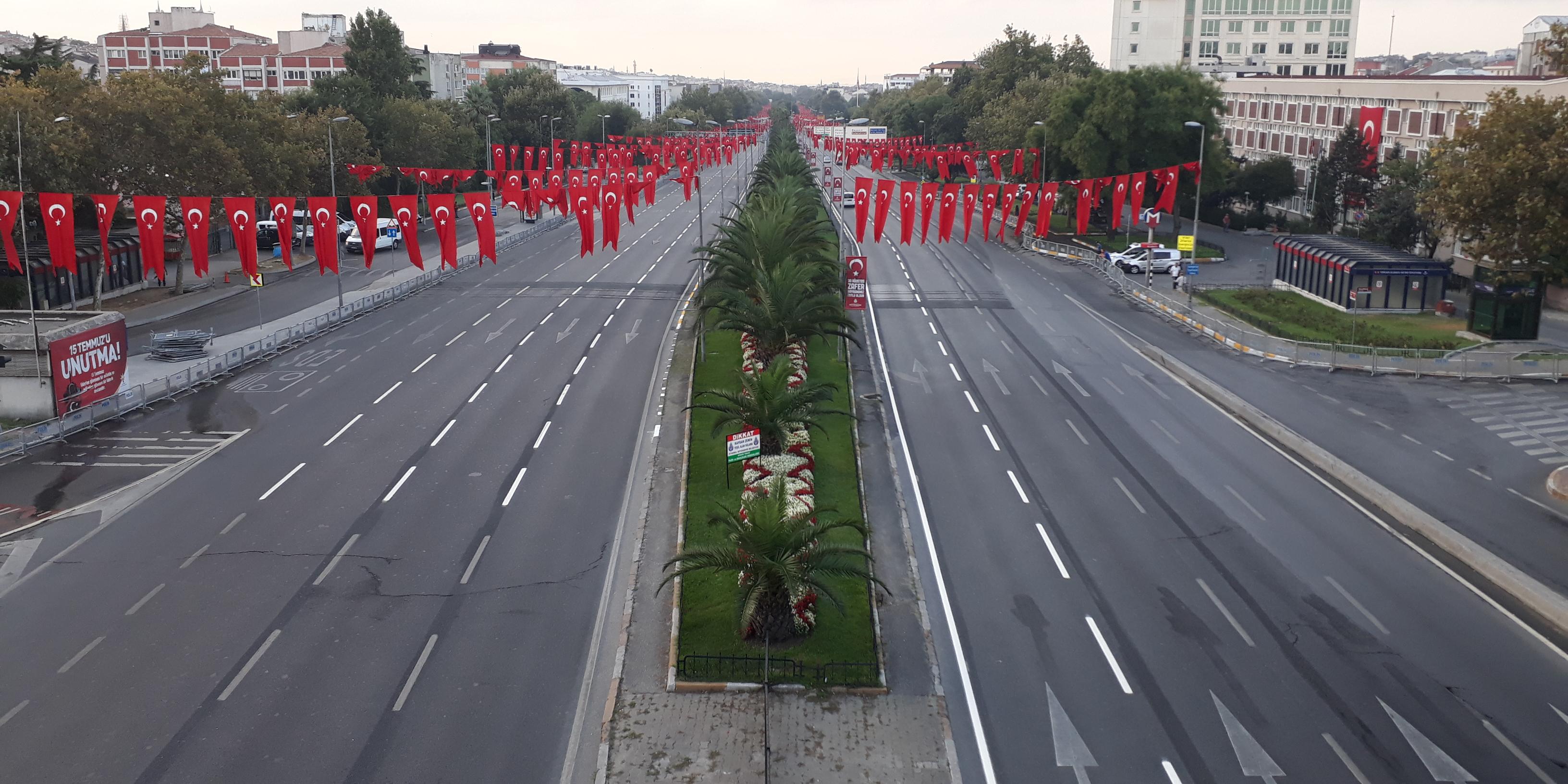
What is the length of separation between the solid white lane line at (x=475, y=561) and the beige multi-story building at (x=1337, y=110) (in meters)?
51.1

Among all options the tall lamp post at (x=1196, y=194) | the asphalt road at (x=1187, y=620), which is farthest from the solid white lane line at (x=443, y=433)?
the tall lamp post at (x=1196, y=194)

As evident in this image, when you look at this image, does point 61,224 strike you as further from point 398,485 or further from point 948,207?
point 948,207

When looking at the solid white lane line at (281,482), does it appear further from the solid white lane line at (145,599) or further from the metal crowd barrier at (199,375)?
the metal crowd barrier at (199,375)

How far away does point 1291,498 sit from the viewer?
30859 millimetres

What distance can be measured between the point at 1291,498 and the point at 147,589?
26.8 m

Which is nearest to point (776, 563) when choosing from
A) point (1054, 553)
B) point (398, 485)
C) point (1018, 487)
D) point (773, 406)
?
point (1054, 553)

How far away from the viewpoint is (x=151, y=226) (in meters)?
42.3

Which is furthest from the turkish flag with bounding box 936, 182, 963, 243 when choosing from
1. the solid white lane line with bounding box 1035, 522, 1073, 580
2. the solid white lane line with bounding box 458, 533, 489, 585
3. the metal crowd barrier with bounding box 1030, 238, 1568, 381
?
the solid white lane line with bounding box 458, 533, 489, 585

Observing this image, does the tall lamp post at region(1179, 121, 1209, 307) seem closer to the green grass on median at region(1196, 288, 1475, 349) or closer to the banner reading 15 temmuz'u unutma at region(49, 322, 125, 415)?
the green grass on median at region(1196, 288, 1475, 349)

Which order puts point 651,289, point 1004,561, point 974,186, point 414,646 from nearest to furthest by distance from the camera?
point 414,646 → point 1004,561 → point 974,186 → point 651,289

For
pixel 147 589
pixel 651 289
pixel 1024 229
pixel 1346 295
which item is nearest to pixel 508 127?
pixel 1024 229

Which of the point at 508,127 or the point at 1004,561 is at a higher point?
the point at 508,127

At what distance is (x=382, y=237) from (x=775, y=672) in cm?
6746

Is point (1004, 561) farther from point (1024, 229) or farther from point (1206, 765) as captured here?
point (1024, 229)
